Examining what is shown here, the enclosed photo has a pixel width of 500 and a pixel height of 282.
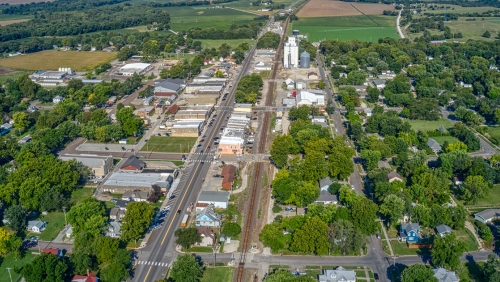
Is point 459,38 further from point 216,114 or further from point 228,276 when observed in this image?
point 228,276

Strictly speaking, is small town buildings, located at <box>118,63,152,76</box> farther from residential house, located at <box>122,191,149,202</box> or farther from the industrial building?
residential house, located at <box>122,191,149,202</box>

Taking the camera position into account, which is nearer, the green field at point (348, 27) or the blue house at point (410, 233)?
the blue house at point (410, 233)

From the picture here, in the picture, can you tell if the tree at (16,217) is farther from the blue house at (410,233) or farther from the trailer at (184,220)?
the blue house at (410,233)

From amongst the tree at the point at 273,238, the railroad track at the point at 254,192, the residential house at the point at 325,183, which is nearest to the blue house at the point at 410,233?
the residential house at the point at 325,183

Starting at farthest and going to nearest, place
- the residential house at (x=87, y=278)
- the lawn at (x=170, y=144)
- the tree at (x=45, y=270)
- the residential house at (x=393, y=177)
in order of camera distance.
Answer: the lawn at (x=170, y=144), the residential house at (x=393, y=177), the residential house at (x=87, y=278), the tree at (x=45, y=270)

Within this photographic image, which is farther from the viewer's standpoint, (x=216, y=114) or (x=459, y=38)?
(x=459, y=38)

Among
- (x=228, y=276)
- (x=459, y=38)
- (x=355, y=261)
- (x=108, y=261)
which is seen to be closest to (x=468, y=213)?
(x=355, y=261)

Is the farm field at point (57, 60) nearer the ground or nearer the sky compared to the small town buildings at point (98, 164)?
nearer the sky
